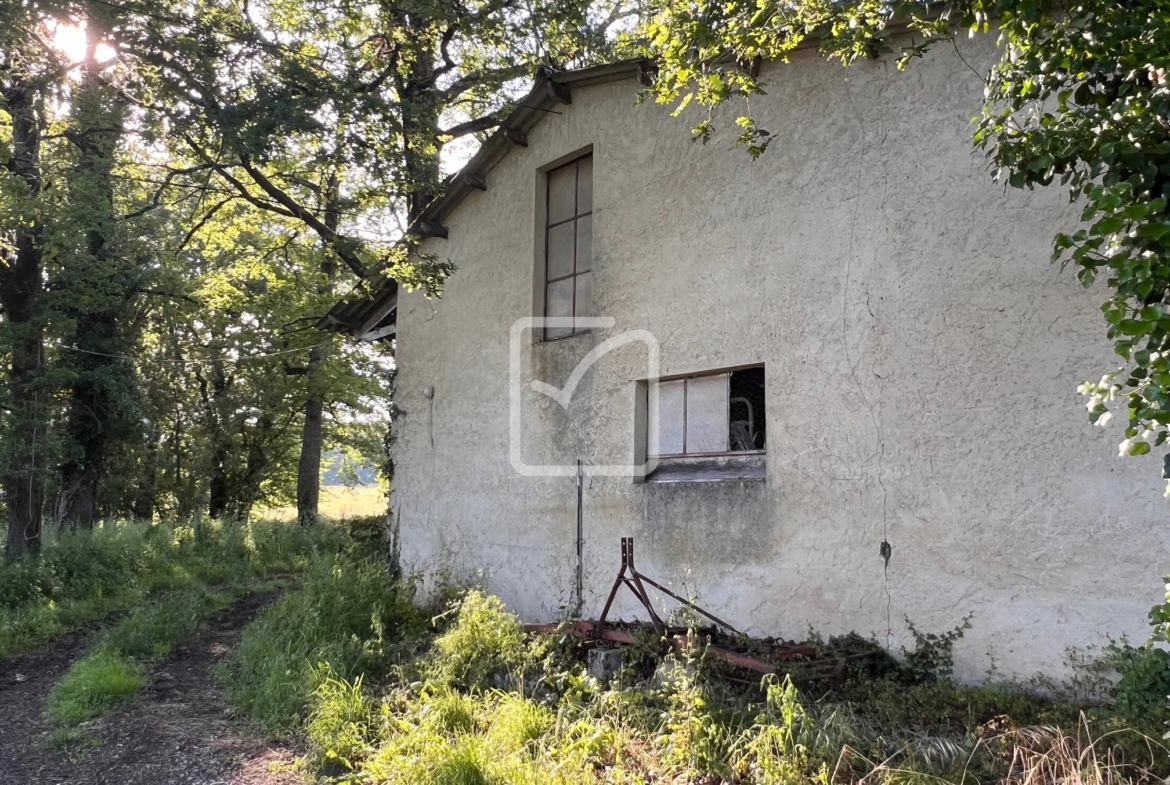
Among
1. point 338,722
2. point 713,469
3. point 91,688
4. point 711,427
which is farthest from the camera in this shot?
point 711,427

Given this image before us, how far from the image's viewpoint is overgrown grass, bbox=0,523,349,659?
32.1 feet

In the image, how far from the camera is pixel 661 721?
473 centimetres

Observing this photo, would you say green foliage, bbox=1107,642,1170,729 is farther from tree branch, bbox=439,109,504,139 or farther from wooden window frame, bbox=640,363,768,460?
tree branch, bbox=439,109,504,139

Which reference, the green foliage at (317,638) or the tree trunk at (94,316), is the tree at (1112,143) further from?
the tree trunk at (94,316)

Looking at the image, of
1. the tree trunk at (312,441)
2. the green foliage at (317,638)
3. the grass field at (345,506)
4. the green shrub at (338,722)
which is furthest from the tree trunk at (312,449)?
the green shrub at (338,722)

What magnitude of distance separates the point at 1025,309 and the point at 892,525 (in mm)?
1728

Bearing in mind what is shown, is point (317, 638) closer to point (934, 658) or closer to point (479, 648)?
point (479, 648)

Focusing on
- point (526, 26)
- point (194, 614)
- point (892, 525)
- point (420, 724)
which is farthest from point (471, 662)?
point (526, 26)

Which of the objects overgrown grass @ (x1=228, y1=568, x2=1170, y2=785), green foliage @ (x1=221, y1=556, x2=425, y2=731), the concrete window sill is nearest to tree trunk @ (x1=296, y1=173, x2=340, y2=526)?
green foliage @ (x1=221, y1=556, x2=425, y2=731)

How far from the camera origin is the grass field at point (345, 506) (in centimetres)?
2145

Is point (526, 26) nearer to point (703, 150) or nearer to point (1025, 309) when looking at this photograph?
point (703, 150)

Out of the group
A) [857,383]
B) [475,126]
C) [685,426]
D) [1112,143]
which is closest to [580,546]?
[685,426]

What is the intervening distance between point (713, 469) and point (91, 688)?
5701mm

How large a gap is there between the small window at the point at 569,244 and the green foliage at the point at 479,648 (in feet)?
10.3
